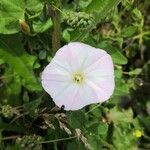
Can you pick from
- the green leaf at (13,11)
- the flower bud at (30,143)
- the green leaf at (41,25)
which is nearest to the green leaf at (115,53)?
the green leaf at (41,25)

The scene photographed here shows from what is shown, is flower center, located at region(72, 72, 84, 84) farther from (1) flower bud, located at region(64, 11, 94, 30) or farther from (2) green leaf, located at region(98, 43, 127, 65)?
(2) green leaf, located at region(98, 43, 127, 65)

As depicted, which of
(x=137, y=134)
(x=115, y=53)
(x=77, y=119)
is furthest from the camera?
(x=137, y=134)

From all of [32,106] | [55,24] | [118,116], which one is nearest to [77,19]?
[55,24]

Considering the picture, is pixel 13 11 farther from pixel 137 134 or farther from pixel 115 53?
pixel 137 134

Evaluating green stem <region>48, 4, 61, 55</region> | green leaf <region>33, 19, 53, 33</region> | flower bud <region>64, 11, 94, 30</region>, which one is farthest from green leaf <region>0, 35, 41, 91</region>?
flower bud <region>64, 11, 94, 30</region>

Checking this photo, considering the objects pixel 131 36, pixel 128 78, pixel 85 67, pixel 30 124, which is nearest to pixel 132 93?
pixel 128 78

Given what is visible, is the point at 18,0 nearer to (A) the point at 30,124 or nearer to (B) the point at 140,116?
(A) the point at 30,124

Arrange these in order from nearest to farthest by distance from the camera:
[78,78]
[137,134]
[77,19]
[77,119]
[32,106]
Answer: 1. [77,19]
2. [78,78]
3. [77,119]
4. [32,106]
5. [137,134]

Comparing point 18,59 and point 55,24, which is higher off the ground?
point 55,24
